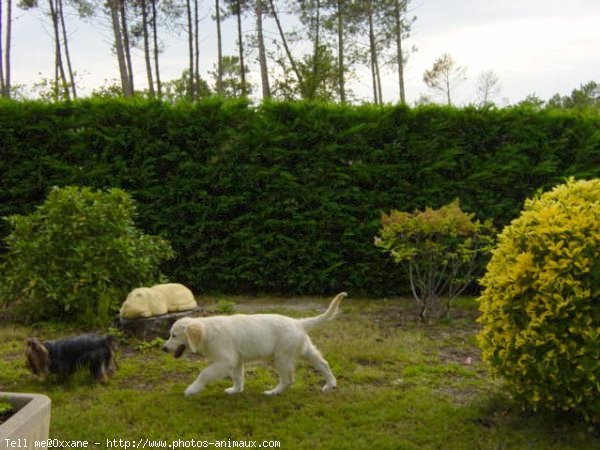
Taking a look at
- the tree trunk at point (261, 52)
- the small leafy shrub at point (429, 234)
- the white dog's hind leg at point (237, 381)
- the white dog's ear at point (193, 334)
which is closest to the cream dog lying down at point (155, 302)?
the white dog's hind leg at point (237, 381)

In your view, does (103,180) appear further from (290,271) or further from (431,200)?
(431,200)

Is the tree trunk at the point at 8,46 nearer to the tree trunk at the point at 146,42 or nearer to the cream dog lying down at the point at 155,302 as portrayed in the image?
the tree trunk at the point at 146,42

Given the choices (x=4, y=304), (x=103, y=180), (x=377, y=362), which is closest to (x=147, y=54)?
(x=103, y=180)

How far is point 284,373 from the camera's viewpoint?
15.7ft

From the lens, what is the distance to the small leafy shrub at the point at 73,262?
7.12m

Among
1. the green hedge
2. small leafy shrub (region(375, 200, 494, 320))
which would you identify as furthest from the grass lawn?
the green hedge

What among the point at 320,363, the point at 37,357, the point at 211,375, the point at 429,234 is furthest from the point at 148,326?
the point at 429,234

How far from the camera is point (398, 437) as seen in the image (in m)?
4.09

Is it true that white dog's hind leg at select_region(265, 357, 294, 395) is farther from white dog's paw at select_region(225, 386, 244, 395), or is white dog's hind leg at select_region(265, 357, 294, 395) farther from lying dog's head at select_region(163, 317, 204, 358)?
lying dog's head at select_region(163, 317, 204, 358)

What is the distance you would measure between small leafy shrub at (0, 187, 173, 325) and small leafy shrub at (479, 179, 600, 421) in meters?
4.73

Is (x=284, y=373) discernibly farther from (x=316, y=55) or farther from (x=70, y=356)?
(x=316, y=55)

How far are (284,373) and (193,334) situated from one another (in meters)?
0.83

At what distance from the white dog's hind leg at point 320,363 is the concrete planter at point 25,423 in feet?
7.33

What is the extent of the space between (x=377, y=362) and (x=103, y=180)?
18.2ft
